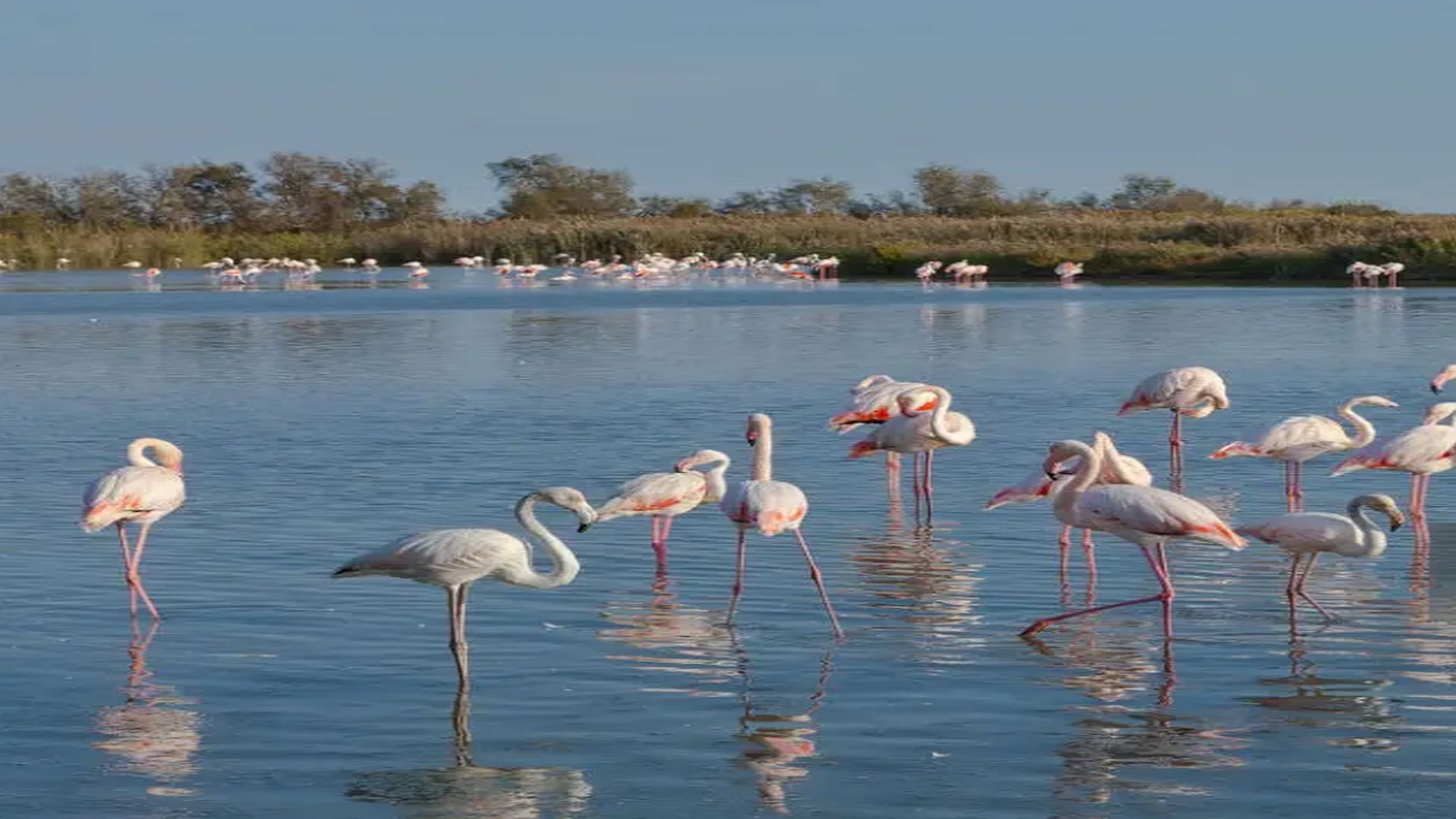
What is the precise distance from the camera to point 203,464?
14383mm

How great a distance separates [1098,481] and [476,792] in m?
4.29

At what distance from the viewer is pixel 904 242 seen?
61656 millimetres

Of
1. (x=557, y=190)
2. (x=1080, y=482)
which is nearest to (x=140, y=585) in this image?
(x=1080, y=482)

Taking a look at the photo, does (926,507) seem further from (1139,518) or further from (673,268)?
(673,268)

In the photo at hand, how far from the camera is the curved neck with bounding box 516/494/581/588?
7.51 metres

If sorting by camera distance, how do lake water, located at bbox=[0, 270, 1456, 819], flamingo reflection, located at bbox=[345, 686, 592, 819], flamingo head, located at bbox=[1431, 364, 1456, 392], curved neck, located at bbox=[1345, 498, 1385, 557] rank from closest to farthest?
flamingo reflection, located at bbox=[345, 686, 592, 819] < lake water, located at bbox=[0, 270, 1456, 819] < curved neck, located at bbox=[1345, 498, 1385, 557] < flamingo head, located at bbox=[1431, 364, 1456, 392]

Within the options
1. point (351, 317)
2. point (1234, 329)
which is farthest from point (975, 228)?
point (1234, 329)

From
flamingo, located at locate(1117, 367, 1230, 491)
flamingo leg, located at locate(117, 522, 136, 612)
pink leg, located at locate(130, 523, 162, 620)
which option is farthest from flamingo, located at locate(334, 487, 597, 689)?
flamingo, located at locate(1117, 367, 1230, 491)

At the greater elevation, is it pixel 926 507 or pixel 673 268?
pixel 673 268

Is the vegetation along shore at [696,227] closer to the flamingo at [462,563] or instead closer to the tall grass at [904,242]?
the tall grass at [904,242]

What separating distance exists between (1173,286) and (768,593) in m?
36.8

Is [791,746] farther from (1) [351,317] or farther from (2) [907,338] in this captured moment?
(1) [351,317]

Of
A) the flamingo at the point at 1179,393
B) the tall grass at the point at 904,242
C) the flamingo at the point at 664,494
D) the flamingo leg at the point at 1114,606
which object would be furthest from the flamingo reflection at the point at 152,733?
the tall grass at the point at 904,242

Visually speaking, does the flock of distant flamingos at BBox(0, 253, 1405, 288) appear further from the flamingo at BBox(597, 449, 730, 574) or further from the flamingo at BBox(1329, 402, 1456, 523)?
the flamingo at BBox(597, 449, 730, 574)
